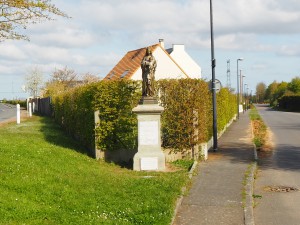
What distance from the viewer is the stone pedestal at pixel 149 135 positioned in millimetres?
12927

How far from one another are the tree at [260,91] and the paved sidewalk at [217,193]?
15006cm

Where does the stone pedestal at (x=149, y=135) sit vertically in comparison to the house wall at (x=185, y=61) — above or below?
below

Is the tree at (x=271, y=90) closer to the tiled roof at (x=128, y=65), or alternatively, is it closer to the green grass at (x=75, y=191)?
the tiled roof at (x=128, y=65)

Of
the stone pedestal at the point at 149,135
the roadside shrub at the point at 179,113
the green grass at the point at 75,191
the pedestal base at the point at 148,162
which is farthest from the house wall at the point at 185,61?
the green grass at the point at 75,191

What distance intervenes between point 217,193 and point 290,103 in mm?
69930

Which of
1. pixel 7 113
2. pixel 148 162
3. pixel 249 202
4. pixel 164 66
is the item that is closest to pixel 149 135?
pixel 148 162

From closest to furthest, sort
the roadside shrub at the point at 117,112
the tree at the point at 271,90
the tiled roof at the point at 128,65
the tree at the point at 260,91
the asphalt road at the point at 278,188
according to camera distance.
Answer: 1. the asphalt road at the point at 278,188
2. the roadside shrub at the point at 117,112
3. the tiled roof at the point at 128,65
4. the tree at the point at 271,90
5. the tree at the point at 260,91

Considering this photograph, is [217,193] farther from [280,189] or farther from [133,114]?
[133,114]

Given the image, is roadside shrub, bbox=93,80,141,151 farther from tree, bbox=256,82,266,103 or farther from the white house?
tree, bbox=256,82,266,103

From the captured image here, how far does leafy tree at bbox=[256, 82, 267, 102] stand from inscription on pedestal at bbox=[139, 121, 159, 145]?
500 feet

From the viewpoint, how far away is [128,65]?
169 ft

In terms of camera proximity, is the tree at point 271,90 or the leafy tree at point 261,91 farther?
the leafy tree at point 261,91

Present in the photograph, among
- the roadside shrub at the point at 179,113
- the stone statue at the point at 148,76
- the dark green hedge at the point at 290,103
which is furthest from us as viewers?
the dark green hedge at the point at 290,103

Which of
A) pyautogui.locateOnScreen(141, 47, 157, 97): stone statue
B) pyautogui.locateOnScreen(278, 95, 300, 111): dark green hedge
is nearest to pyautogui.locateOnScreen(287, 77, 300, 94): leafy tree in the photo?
pyautogui.locateOnScreen(278, 95, 300, 111): dark green hedge
